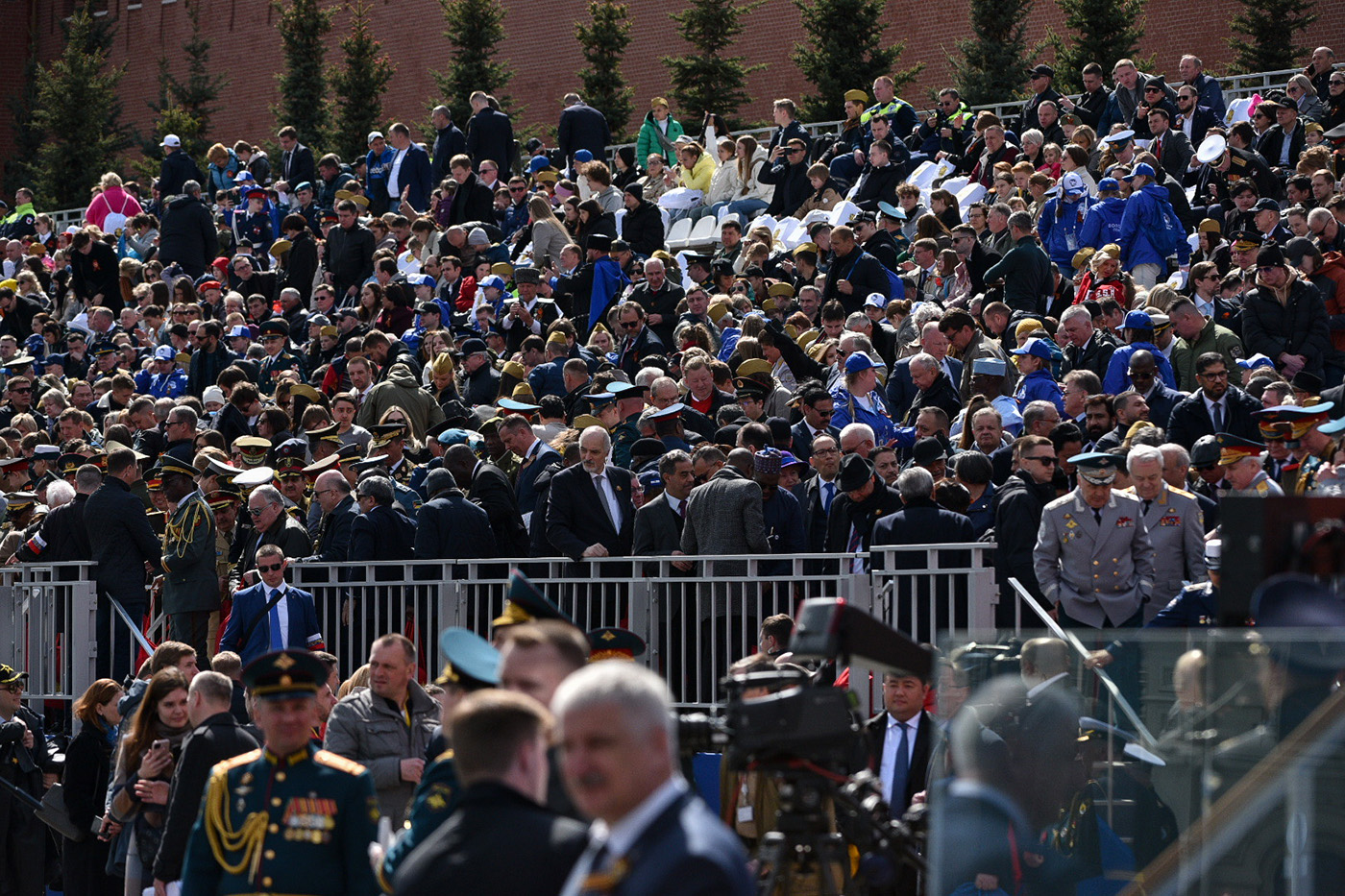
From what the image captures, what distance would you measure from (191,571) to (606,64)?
1069 inches

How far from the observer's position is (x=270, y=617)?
11.6m

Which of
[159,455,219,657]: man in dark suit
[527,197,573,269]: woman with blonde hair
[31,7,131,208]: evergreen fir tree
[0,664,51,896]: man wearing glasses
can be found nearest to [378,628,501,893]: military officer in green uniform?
[0,664,51,896]: man wearing glasses

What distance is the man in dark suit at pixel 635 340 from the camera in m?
15.1

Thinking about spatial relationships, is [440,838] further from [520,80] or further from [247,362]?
[520,80]

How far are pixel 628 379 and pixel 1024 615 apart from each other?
18.9ft

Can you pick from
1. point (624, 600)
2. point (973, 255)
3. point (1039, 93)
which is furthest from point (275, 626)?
point (1039, 93)

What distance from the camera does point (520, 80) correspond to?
4184 cm

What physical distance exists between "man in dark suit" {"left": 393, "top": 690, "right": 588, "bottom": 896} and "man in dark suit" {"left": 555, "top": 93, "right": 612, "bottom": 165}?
19.9 meters

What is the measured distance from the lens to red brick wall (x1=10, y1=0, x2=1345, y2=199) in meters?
32.1

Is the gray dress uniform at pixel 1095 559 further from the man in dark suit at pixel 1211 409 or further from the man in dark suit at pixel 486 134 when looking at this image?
the man in dark suit at pixel 486 134

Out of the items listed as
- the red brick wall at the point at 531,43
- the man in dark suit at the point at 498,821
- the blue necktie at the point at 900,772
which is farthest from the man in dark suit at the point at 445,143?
the man in dark suit at the point at 498,821

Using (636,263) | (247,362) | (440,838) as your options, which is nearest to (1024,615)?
(440,838)

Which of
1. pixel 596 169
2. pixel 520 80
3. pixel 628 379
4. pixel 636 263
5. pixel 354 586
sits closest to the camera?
pixel 354 586

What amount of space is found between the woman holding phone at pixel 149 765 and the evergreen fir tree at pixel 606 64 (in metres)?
29.8
